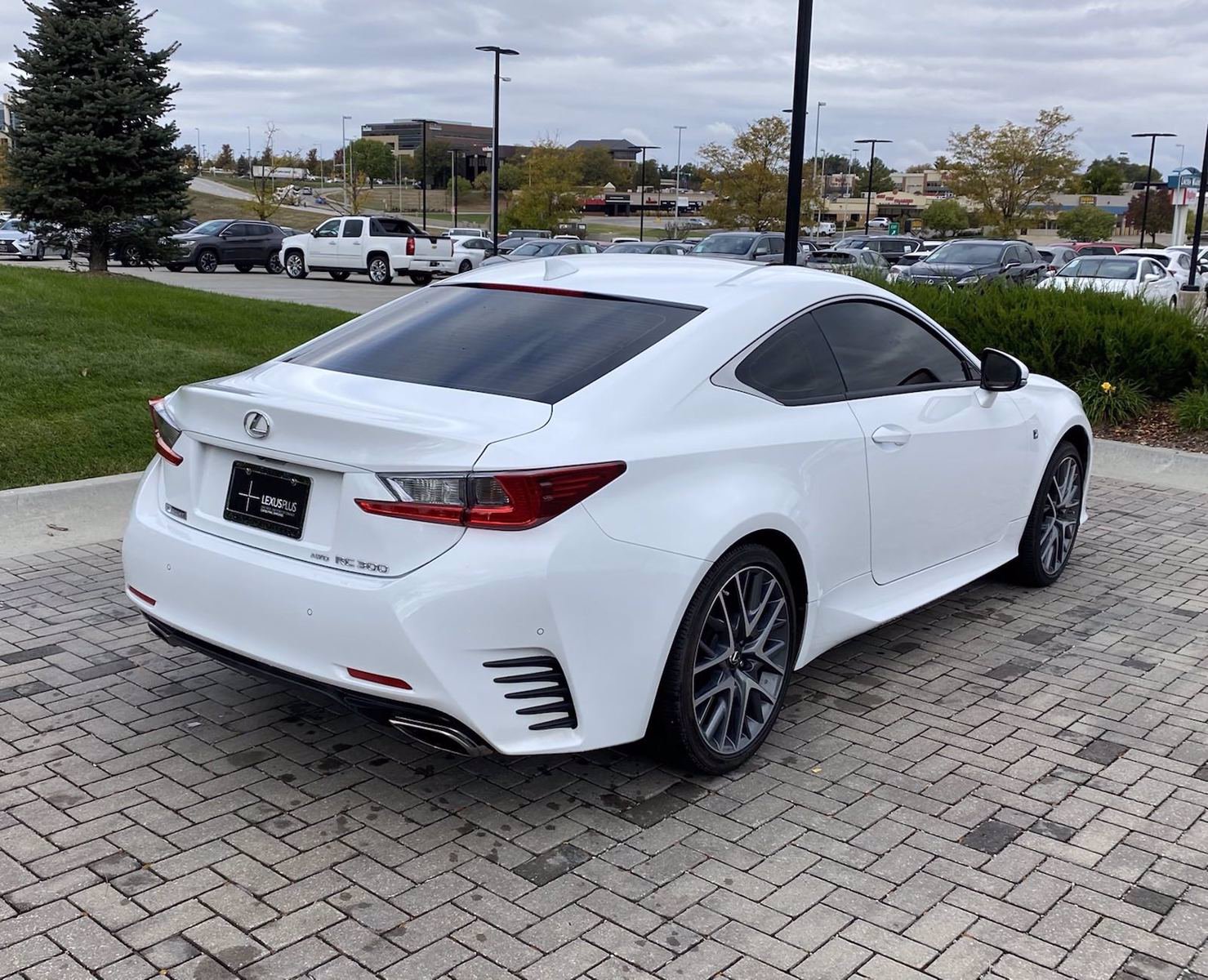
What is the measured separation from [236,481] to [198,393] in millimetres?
376

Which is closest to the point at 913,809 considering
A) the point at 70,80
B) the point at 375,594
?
the point at 375,594

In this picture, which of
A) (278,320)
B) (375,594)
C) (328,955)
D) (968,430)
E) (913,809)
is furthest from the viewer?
(278,320)

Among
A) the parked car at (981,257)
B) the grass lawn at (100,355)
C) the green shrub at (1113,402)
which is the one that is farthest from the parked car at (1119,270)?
the grass lawn at (100,355)

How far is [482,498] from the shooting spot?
342 cm

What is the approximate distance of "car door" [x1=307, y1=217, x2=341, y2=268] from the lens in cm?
3400

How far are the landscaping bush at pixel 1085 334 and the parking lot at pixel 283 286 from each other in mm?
12384

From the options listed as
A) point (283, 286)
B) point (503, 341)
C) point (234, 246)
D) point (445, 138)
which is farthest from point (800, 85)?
point (445, 138)

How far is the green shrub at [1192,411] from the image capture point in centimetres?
1054

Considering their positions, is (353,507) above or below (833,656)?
above

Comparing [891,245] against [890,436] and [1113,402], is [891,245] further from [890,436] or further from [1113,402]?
[890,436]

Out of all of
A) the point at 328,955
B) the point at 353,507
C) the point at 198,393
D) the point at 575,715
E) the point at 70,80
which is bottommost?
the point at 328,955

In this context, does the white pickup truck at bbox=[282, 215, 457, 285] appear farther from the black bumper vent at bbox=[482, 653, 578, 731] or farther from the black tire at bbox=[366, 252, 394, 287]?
the black bumper vent at bbox=[482, 653, 578, 731]

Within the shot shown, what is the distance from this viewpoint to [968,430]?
5.46 m

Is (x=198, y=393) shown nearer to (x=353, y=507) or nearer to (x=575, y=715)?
(x=353, y=507)
